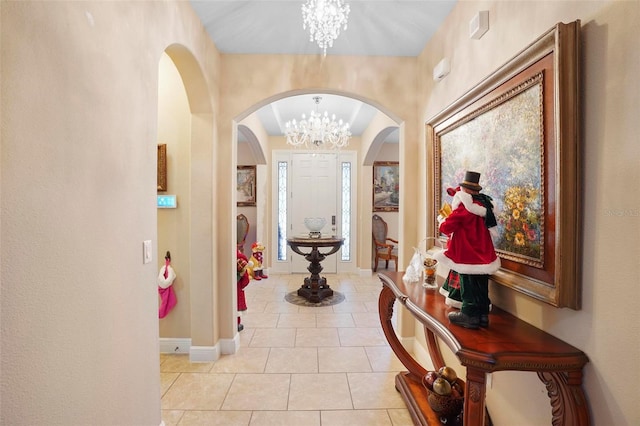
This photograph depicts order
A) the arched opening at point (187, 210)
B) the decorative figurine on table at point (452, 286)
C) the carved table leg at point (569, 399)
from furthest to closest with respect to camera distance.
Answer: the arched opening at point (187, 210), the decorative figurine on table at point (452, 286), the carved table leg at point (569, 399)

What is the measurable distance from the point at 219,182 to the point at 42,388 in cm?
205

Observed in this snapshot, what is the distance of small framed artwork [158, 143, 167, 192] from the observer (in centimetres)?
282

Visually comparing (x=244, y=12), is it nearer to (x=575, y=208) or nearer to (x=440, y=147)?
(x=440, y=147)

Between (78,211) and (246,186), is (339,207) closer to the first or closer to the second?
(246,186)

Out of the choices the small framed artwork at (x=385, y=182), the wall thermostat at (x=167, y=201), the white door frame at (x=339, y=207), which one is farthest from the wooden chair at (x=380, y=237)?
the wall thermostat at (x=167, y=201)

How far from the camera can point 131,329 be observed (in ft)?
4.85

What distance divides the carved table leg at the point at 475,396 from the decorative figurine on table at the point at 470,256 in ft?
0.78

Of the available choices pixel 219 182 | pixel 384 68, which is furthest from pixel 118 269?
pixel 384 68

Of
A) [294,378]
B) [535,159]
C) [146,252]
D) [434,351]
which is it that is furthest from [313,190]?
[535,159]

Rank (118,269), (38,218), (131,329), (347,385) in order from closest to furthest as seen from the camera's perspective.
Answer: (38,218) < (118,269) < (131,329) < (347,385)

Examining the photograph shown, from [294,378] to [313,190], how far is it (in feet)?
13.5

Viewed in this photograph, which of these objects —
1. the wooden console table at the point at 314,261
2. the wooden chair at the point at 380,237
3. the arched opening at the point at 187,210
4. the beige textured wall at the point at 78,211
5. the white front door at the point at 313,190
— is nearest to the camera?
the beige textured wall at the point at 78,211

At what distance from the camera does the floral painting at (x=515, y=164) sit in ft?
4.22

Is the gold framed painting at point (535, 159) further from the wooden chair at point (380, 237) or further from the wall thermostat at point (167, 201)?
the wooden chair at point (380, 237)
